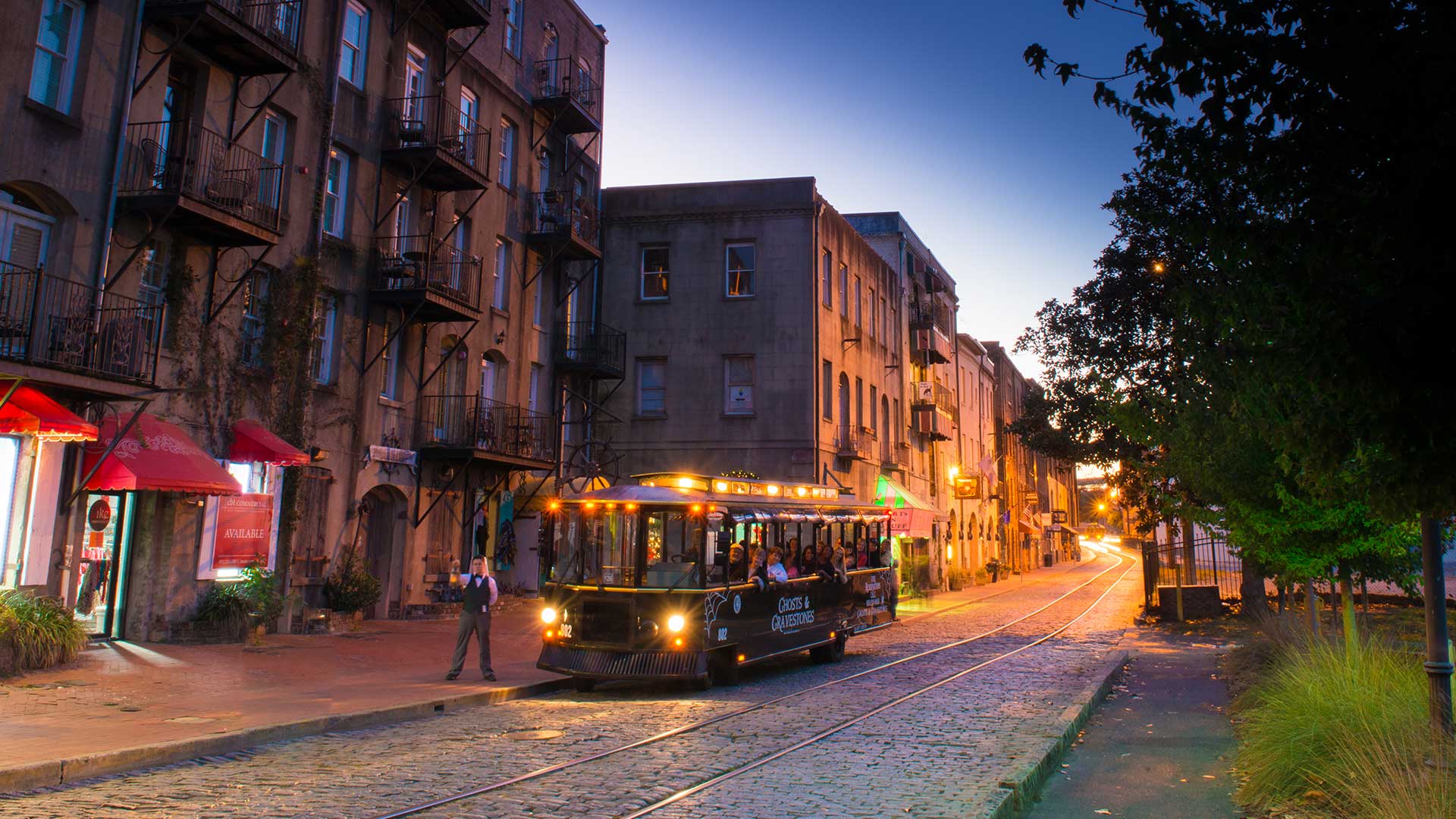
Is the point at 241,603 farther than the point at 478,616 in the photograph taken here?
Yes

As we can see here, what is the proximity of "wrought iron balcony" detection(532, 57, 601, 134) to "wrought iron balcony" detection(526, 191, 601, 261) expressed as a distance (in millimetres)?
2034

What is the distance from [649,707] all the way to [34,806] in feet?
23.0

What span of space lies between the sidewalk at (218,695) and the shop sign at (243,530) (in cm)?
159

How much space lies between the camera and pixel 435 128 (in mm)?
23766

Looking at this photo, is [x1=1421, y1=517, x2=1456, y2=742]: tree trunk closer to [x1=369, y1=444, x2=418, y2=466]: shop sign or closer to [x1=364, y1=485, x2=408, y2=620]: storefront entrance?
[x1=369, y1=444, x2=418, y2=466]: shop sign

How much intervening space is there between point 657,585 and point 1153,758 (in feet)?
22.4

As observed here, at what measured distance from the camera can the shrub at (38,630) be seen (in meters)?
13.0

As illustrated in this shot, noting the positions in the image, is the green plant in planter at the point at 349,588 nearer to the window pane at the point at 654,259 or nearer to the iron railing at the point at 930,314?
the window pane at the point at 654,259

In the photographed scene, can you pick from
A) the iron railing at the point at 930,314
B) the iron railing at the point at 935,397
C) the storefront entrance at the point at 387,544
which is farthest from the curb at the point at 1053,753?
the iron railing at the point at 930,314

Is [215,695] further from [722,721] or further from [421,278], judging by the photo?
[421,278]

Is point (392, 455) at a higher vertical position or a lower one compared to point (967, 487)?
lower

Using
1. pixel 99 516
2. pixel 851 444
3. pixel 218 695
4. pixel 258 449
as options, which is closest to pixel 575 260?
pixel 851 444

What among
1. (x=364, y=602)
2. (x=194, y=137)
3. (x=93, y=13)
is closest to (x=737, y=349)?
(x=364, y=602)

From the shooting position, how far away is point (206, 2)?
16.2m
